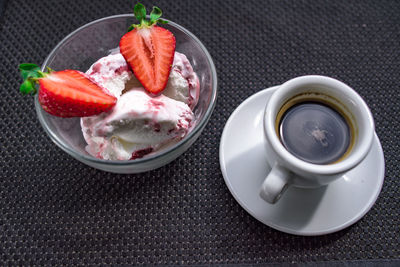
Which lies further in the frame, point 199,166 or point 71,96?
point 199,166

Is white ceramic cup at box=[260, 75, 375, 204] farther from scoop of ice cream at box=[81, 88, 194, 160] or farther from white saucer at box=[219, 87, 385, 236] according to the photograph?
scoop of ice cream at box=[81, 88, 194, 160]

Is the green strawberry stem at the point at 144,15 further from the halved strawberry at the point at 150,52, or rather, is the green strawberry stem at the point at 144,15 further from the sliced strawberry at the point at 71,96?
the sliced strawberry at the point at 71,96

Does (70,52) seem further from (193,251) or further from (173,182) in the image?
(193,251)

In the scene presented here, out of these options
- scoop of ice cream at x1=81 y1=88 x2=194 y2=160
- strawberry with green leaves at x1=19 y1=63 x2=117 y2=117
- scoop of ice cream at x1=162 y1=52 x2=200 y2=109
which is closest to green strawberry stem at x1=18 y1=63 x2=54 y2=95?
strawberry with green leaves at x1=19 y1=63 x2=117 y2=117

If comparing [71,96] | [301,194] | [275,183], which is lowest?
[301,194]

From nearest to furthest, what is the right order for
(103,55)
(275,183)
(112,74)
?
(275,183), (112,74), (103,55)

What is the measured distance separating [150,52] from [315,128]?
13.8 inches

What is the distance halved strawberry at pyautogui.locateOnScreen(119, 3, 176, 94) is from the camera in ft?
2.27

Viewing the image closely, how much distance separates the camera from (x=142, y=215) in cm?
76

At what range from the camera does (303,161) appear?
61 centimetres

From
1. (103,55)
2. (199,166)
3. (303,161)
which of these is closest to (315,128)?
(303,161)

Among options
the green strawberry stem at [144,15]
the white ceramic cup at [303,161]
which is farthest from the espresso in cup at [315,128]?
the green strawberry stem at [144,15]

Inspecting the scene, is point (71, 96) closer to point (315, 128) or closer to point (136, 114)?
point (136, 114)

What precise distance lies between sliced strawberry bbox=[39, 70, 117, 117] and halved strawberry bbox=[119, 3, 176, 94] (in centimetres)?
8
